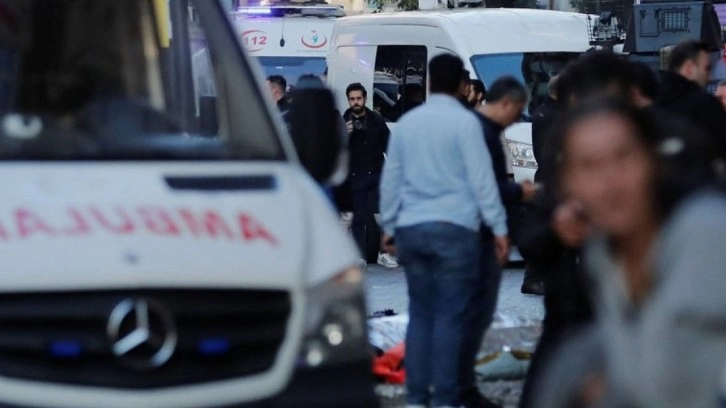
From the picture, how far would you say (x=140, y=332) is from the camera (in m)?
4.79

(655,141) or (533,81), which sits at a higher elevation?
(655,141)

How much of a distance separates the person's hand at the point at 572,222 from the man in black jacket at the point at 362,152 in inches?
401

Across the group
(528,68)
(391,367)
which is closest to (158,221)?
(391,367)

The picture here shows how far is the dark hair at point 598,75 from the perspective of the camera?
584 cm

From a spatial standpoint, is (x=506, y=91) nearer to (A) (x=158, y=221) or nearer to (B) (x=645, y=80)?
(B) (x=645, y=80)

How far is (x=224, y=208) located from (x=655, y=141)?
2.24 meters

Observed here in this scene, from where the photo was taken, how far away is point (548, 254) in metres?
5.57

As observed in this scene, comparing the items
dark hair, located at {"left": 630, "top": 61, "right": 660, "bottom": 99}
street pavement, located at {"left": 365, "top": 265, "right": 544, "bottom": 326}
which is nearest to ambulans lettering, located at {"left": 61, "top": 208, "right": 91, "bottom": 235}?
dark hair, located at {"left": 630, "top": 61, "right": 660, "bottom": 99}

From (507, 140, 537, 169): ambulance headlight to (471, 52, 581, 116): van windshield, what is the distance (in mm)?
761

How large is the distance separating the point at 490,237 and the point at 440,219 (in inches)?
16.2

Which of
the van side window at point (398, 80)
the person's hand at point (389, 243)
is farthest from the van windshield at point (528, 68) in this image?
the person's hand at point (389, 243)

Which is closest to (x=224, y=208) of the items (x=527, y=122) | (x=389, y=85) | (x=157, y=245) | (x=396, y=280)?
(x=157, y=245)

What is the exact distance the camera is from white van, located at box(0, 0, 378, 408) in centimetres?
478

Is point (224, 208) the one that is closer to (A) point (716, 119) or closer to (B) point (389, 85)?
(A) point (716, 119)
